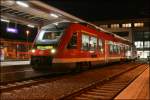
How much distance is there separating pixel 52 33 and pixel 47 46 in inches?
41.0

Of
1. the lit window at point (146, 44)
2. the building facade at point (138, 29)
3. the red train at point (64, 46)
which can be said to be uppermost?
the building facade at point (138, 29)

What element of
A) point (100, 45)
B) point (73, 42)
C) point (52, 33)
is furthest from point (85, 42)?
point (100, 45)

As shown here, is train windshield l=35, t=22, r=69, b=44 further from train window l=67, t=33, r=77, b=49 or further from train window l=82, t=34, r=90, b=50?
train window l=82, t=34, r=90, b=50

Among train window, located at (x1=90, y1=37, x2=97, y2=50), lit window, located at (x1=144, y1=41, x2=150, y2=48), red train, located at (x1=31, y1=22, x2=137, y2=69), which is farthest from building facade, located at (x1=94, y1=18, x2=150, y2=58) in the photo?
red train, located at (x1=31, y1=22, x2=137, y2=69)

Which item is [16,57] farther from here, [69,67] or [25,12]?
[69,67]

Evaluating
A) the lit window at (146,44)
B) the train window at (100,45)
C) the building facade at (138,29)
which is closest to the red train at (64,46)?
the train window at (100,45)

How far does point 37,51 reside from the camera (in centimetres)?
1608

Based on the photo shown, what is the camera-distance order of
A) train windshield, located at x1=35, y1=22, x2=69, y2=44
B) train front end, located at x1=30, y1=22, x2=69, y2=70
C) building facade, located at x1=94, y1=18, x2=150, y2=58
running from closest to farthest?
train front end, located at x1=30, y1=22, x2=69, y2=70 < train windshield, located at x1=35, y1=22, x2=69, y2=44 < building facade, located at x1=94, y1=18, x2=150, y2=58

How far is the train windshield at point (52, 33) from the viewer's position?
16.1 metres

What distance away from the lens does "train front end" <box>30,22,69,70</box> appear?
15391mm

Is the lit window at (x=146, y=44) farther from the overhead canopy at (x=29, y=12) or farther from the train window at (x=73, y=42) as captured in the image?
the train window at (x=73, y=42)

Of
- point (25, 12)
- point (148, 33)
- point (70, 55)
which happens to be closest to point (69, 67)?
point (70, 55)

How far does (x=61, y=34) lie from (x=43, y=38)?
1.31 metres

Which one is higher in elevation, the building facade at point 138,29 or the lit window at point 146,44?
the building facade at point 138,29
